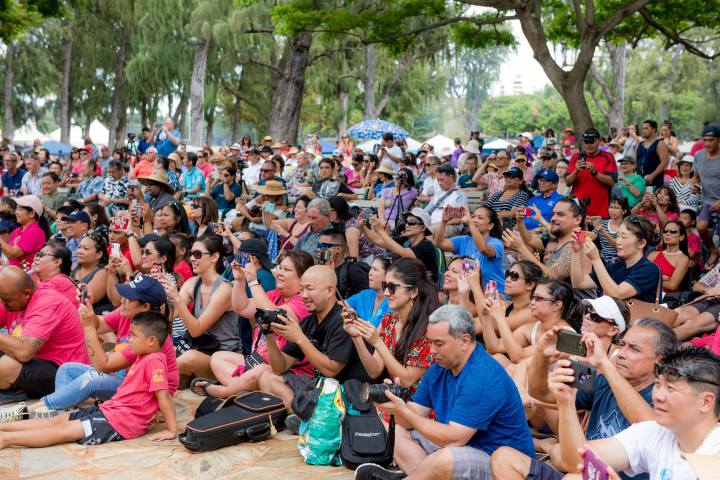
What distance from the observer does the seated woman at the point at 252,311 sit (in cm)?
604

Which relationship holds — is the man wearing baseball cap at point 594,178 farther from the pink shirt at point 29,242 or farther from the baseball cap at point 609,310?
the pink shirt at point 29,242

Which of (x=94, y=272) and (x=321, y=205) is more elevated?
(x=321, y=205)

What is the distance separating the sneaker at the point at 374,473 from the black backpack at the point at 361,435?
14 cm

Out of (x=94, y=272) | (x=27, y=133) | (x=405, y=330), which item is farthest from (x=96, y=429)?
(x=27, y=133)

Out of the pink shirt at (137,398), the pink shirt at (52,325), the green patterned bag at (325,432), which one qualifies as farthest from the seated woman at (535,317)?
the pink shirt at (52,325)

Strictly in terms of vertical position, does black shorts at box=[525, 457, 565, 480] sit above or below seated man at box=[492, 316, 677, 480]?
below

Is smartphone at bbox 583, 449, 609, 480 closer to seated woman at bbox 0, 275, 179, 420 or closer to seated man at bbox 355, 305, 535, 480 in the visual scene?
seated man at bbox 355, 305, 535, 480

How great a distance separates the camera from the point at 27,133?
3859 centimetres

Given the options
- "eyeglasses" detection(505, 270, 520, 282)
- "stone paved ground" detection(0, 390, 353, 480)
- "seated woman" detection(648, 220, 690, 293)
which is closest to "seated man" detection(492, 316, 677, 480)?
"stone paved ground" detection(0, 390, 353, 480)

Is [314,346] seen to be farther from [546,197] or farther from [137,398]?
[546,197]

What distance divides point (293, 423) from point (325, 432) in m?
0.60

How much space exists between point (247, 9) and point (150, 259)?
58.2 feet

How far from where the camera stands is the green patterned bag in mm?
5070

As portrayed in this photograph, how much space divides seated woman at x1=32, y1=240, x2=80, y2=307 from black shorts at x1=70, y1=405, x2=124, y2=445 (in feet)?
5.24
